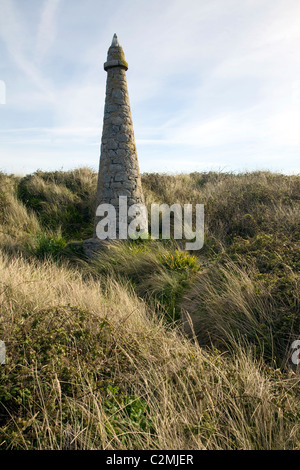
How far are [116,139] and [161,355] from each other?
6.01 m

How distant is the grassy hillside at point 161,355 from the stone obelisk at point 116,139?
162 cm

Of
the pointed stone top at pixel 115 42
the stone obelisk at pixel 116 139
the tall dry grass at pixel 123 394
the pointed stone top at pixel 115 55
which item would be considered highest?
the pointed stone top at pixel 115 42

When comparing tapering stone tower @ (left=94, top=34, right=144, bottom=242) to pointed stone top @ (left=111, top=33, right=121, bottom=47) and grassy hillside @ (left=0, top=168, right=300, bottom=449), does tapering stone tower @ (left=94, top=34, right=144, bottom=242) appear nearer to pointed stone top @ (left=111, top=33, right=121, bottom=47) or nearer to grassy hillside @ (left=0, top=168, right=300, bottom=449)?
pointed stone top @ (left=111, top=33, right=121, bottom=47)

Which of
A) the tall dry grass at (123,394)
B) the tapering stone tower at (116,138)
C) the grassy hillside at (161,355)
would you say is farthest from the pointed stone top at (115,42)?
the tall dry grass at (123,394)

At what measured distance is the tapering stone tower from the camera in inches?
317

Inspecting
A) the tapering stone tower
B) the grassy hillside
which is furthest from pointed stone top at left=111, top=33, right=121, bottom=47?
the grassy hillside

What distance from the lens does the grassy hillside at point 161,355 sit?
254cm

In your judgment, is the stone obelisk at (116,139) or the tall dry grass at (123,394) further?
the stone obelisk at (116,139)

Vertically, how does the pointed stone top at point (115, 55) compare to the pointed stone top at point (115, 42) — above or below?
below

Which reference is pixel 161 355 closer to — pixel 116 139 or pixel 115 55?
pixel 116 139

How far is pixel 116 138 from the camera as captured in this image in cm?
803

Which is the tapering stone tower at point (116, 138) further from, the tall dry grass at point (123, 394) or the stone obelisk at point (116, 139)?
the tall dry grass at point (123, 394)

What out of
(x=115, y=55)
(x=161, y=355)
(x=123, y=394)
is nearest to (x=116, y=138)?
(x=115, y=55)
